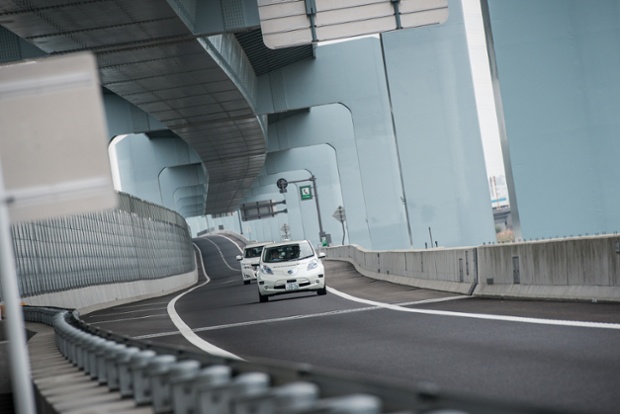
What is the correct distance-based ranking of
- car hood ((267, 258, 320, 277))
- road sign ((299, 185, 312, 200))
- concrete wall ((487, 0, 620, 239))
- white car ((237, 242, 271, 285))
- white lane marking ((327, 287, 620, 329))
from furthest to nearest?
road sign ((299, 185, 312, 200)), white car ((237, 242, 271, 285)), car hood ((267, 258, 320, 277)), concrete wall ((487, 0, 620, 239)), white lane marking ((327, 287, 620, 329))

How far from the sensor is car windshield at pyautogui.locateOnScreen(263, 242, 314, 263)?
2911 centimetres

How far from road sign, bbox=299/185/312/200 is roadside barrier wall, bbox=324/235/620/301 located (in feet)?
245

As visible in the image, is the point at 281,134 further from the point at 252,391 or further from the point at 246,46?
the point at 252,391

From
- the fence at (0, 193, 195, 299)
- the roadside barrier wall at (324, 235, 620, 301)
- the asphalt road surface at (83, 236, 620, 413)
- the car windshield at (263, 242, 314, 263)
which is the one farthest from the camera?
the fence at (0, 193, 195, 299)

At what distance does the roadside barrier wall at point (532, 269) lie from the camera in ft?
51.2


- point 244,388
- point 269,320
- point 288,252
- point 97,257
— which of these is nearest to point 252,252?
point 97,257

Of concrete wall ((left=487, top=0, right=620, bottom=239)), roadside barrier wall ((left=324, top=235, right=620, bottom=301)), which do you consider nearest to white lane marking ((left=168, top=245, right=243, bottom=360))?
roadside barrier wall ((left=324, top=235, right=620, bottom=301))

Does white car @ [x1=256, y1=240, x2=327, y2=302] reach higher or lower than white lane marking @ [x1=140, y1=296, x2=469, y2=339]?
higher

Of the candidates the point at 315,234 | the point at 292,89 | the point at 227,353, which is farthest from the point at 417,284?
the point at 315,234

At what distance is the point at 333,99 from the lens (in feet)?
168

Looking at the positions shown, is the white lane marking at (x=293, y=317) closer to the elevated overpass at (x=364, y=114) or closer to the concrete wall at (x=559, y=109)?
the elevated overpass at (x=364, y=114)

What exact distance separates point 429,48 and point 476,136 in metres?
3.67

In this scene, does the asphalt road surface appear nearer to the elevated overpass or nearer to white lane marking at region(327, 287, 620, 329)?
white lane marking at region(327, 287, 620, 329)

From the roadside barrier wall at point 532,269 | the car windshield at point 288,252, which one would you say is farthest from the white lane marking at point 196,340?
the roadside barrier wall at point 532,269
